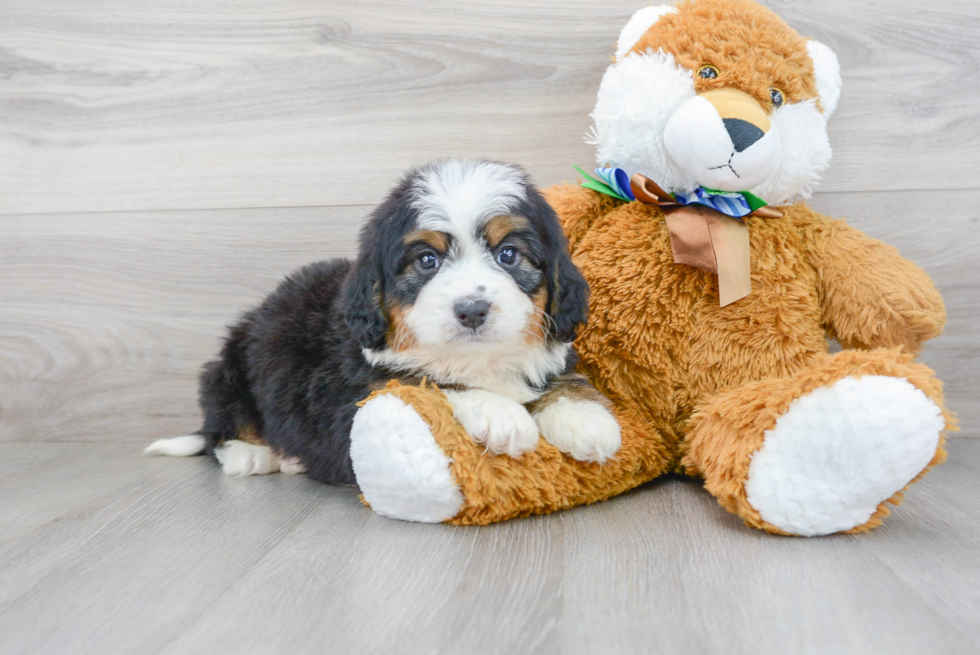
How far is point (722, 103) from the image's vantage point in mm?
1681

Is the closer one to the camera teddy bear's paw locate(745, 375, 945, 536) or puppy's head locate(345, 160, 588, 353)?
teddy bear's paw locate(745, 375, 945, 536)

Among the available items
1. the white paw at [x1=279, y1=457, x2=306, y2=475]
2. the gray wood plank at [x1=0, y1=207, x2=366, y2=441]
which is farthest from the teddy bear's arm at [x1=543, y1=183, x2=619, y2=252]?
the white paw at [x1=279, y1=457, x2=306, y2=475]

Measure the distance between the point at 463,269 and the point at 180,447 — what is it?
135 centimetres

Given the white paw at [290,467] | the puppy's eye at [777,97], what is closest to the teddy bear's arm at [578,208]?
the puppy's eye at [777,97]

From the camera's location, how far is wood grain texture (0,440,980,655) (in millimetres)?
1082

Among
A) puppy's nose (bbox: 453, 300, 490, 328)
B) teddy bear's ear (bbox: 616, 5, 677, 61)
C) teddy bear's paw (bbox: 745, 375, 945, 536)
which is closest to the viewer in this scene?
teddy bear's paw (bbox: 745, 375, 945, 536)

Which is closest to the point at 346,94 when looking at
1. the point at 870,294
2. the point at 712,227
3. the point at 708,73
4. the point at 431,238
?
the point at 431,238

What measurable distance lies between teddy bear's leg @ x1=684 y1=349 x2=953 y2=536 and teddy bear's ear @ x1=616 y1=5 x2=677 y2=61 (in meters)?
0.95

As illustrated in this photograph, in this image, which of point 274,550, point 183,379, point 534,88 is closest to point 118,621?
point 274,550

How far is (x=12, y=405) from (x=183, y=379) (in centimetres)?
64

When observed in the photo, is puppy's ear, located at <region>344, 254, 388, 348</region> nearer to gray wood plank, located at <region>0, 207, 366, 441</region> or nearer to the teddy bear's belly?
the teddy bear's belly

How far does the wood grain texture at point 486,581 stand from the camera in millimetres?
1082

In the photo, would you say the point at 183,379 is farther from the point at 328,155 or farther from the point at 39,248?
the point at 328,155

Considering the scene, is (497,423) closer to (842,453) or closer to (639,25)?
(842,453)
